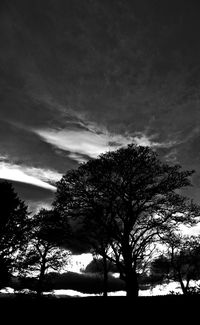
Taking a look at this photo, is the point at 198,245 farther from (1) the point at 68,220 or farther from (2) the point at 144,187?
(1) the point at 68,220

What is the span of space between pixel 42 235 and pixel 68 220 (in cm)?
239

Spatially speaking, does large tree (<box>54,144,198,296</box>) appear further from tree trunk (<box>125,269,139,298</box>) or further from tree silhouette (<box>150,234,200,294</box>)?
tree silhouette (<box>150,234,200,294</box>)

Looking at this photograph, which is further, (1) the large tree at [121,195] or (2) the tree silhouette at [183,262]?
(2) the tree silhouette at [183,262]

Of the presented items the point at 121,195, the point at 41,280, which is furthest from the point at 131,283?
the point at 41,280

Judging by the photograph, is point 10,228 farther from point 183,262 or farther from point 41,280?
point 183,262

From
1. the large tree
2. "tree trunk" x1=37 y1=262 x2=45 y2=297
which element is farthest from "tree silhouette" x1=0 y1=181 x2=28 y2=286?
the large tree

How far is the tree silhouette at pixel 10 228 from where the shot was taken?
27.6 meters

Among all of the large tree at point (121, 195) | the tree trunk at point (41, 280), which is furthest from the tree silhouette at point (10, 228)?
the large tree at point (121, 195)

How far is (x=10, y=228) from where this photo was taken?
29.2 meters

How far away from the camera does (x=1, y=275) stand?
85.2ft

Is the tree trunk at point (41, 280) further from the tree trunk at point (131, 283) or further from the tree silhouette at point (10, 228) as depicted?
the tree trunk at point (131, 283)

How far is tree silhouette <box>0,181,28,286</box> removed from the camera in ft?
90.5

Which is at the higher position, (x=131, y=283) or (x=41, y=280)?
(x=131, y=283)

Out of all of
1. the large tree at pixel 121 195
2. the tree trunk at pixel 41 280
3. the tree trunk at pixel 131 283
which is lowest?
the tree trunk at pixel 41 280
